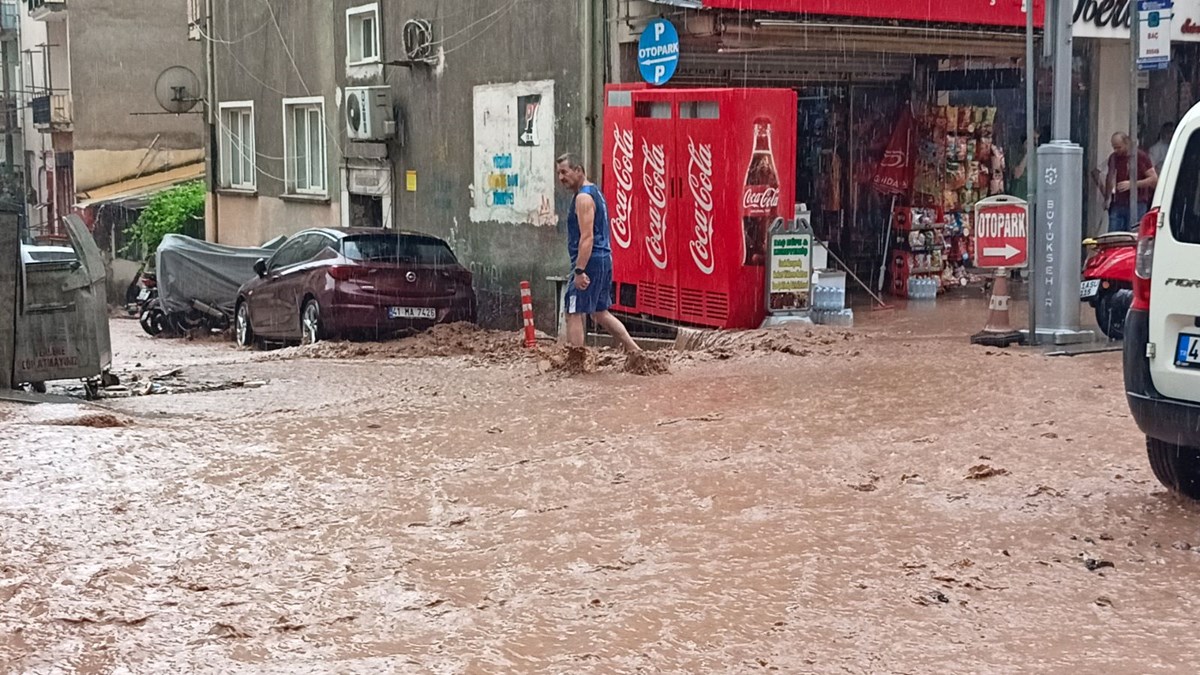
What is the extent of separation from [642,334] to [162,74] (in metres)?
22.4

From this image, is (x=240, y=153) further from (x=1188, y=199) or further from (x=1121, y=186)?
(x=1188, y=199)

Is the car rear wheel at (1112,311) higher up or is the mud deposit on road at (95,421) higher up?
the car rear wheel at (1112,311)

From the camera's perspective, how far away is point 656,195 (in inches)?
590

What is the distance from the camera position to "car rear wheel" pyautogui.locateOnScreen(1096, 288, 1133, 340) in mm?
12211

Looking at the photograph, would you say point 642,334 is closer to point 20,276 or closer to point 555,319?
point 555,319

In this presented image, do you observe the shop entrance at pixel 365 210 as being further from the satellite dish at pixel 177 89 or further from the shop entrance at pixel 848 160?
the satellite dish at pixel 177 89

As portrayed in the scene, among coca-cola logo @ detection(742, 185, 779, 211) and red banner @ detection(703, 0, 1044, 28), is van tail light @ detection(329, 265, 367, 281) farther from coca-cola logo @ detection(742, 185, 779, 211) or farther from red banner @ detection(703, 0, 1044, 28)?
red banner @ detection(703, 0, 1044, 28)

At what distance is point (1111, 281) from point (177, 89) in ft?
84.9

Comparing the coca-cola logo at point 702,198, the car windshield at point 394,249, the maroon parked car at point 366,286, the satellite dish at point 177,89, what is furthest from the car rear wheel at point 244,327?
the satellite dish at point 177,89

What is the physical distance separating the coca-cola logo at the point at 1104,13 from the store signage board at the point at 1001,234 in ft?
20.6

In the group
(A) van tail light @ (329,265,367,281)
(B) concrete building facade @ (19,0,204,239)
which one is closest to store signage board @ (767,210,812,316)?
(A) van tail light @ (329,265,367,281)

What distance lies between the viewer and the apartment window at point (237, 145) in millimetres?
26578

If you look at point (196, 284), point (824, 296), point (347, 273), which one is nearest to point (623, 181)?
point (824, 296)

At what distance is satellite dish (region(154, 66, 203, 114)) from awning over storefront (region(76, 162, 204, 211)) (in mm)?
2279
